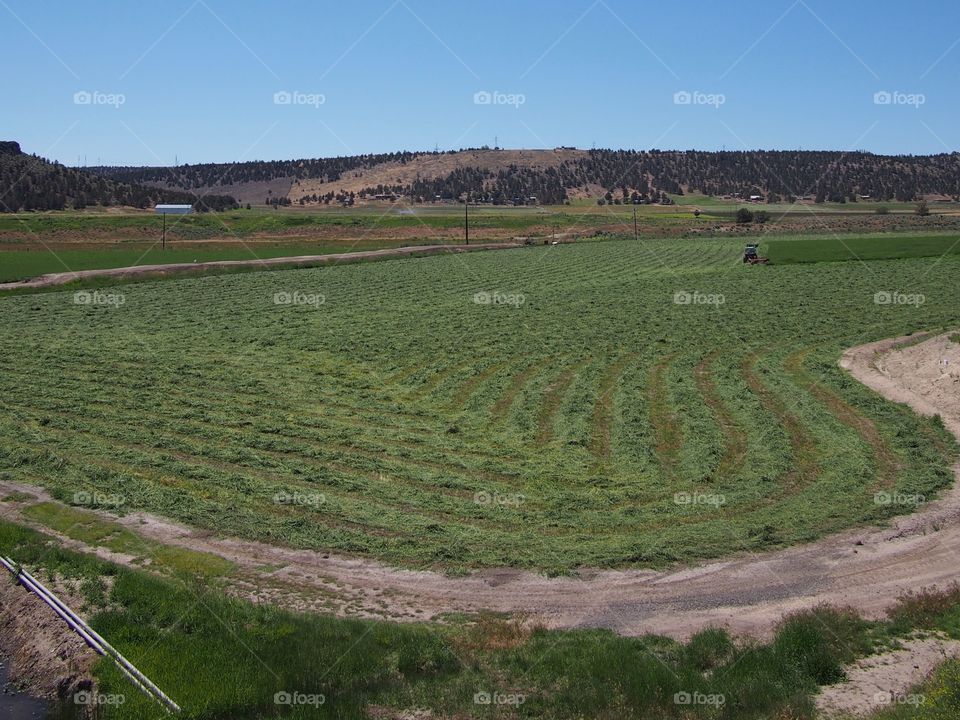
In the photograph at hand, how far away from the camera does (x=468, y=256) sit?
78.6 m

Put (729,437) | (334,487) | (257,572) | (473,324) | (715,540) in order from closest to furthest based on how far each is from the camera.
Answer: (257,572) → (715,540) → (334,487) → (729,437) → (473,324)

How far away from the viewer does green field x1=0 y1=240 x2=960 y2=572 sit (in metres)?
17.6

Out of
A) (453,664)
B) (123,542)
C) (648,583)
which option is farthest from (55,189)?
(453,664)

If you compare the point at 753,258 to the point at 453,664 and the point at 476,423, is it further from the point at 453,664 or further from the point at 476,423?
the point at 453,664

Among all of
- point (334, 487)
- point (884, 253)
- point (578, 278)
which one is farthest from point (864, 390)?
point (884, 253)

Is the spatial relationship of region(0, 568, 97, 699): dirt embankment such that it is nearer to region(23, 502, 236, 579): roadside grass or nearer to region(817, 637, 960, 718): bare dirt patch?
region(23, 502, 236, 579): roadside grass

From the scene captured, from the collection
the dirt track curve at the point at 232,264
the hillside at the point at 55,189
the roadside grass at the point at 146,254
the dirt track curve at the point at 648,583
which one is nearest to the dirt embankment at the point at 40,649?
the dirt track curve at the point at 648,583

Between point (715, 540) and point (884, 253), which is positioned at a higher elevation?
point (884, 253)

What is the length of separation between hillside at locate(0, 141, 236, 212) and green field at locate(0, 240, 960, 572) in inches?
3302

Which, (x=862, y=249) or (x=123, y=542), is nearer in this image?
(x=123, y=542)

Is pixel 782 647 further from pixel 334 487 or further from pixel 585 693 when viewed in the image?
pixel 334 487

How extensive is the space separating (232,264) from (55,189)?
7699 centimetres

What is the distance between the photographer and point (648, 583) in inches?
591

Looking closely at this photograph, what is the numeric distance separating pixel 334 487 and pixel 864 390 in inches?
685
